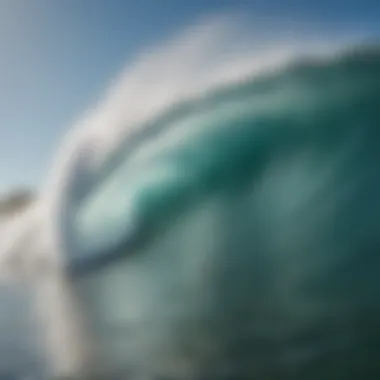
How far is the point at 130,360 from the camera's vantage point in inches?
71.4

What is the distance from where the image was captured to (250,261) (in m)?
1.78

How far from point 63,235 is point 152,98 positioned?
42cm

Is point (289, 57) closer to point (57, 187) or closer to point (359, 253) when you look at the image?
point (359, 253)

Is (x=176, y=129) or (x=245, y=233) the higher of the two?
(x=176, y=129)

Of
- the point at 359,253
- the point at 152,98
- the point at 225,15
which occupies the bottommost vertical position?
the point at 359,253

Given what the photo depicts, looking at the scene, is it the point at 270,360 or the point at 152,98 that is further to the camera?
the point at 152,98

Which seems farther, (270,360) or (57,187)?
(57,187)

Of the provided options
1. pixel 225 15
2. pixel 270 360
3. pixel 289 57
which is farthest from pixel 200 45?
pixel 270 360

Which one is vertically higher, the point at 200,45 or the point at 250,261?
the point at 200,45

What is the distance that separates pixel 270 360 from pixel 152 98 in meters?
0.72

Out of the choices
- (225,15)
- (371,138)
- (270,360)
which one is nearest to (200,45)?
(225,15)

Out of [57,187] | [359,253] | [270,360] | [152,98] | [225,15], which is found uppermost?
[225,15]

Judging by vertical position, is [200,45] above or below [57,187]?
above

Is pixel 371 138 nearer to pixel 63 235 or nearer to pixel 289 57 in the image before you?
pixel 289 57
